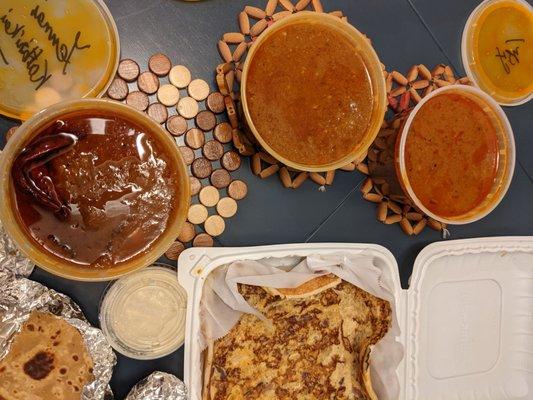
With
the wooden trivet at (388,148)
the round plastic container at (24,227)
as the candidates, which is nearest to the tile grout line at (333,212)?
the wooden trivet at (388,148)

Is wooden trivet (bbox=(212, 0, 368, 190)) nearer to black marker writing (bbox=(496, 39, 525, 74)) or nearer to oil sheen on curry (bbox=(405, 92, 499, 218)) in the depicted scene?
oil sheen on curry (bbox=(405, 92, 499, 218))

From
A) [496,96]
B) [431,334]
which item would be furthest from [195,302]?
[496,96]

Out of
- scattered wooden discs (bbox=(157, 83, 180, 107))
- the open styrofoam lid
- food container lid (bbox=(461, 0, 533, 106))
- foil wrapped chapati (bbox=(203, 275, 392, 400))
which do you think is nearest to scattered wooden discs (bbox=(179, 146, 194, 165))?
scattered wooden discs (bbox=(157, 83, 180, 107))

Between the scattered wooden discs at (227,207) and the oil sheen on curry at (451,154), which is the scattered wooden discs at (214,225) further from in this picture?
the oil sheen on curry at (451,154)

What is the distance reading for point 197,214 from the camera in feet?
4.26

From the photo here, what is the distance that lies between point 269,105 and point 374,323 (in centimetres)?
59

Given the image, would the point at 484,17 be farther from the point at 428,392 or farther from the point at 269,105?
the point at 428,392

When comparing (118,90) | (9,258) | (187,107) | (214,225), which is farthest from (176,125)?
(9,258)

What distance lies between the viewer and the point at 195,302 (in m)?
1.27

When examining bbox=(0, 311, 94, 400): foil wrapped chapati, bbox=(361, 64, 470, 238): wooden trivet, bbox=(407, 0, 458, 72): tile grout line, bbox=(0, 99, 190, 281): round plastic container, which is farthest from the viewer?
bbox=(407, 0, 458, 72): tile grout line

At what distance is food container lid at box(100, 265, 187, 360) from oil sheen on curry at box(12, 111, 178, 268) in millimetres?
263

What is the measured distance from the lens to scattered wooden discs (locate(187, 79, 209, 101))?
1.29 meters

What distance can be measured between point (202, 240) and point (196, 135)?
0.83ft

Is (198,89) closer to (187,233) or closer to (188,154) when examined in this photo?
(188,154)
